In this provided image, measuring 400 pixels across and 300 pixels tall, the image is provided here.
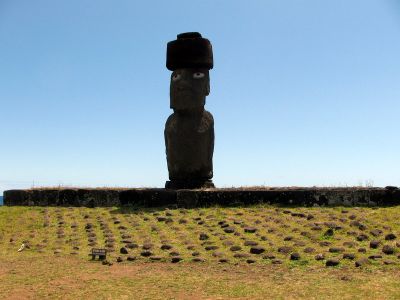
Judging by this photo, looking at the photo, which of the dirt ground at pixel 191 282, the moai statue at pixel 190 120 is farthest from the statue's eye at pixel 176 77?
the dirt ground at pixel 191 282

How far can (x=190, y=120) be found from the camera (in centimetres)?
1303

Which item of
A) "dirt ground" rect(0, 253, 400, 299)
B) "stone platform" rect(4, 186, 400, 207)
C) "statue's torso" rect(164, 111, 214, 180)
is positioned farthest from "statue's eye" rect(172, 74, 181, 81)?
"dirt ground" rect(0, 253, 400, 299)

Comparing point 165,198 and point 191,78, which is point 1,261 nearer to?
point 165,198

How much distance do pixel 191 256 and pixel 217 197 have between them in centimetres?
410

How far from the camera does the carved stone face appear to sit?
42.5 feet

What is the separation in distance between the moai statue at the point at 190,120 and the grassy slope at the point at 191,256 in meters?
1.80

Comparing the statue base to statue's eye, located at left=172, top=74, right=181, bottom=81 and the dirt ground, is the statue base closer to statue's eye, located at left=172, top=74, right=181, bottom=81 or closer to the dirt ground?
statue's eye, located at left=172, top=74, right=181, bottom=81

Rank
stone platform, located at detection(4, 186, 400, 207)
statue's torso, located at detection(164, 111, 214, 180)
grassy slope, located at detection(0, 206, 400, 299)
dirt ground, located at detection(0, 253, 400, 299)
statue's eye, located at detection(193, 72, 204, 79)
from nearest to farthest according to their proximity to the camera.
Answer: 1. dirt ground, located at detection(0, 253, 400, 299)
2. grassy slope, located at detection(0, 206, 400, 299)
3. stone platform, located at detection(4, 186, 400, 207)
4. statue's torso, located at detection(164, 111, 214, 180)
5. statue's eye, located at detection(193, 72, 204, 79)

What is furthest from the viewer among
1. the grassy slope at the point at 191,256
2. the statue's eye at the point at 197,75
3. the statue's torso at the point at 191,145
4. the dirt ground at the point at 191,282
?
the statue's eye at the point at 197,75

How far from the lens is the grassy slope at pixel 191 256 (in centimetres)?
586

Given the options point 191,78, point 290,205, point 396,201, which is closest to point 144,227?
point 290,205

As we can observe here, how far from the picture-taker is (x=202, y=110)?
43.1 feet

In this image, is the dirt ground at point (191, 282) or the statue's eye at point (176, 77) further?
the statue's eye at point (176, 77)

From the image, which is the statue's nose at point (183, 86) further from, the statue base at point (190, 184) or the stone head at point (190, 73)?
the statue base at point (190, 184)
